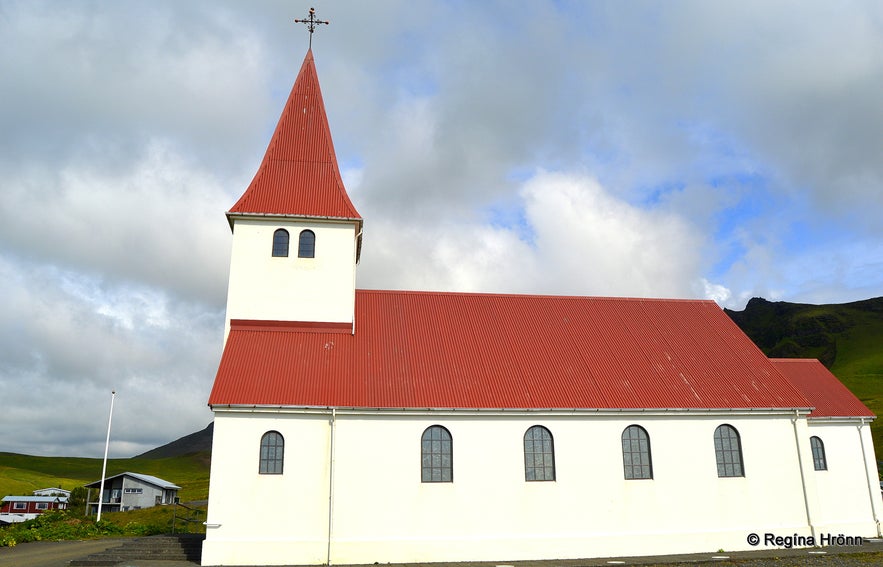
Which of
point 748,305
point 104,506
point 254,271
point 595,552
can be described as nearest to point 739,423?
point 595,552

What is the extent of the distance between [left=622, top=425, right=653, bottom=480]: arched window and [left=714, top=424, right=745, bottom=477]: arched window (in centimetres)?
248

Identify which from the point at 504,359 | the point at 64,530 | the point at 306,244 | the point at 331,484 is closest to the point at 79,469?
the point at 64,530

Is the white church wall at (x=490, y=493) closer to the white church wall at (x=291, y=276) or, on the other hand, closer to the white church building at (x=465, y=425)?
the white church building at (x=465, y=425)

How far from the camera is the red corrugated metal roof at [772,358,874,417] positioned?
2502 centimetres

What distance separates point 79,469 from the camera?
120062 mm

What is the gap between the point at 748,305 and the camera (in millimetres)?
160875

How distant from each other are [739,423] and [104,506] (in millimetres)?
53247

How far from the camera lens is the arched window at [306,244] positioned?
22.5 metres

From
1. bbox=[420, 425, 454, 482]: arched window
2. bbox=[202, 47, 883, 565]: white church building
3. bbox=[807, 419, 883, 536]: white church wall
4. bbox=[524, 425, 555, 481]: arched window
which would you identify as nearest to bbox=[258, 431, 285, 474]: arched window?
bbox=[202, 47, 883, 565]: white church building

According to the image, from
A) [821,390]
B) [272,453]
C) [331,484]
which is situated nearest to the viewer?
[331,484]

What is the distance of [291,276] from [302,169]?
172 inches

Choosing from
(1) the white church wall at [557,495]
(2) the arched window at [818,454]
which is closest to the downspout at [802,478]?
(1) the white church wall at [557,495]

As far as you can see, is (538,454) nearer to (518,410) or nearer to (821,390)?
(518,410)

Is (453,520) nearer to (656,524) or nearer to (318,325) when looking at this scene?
(656,524)
